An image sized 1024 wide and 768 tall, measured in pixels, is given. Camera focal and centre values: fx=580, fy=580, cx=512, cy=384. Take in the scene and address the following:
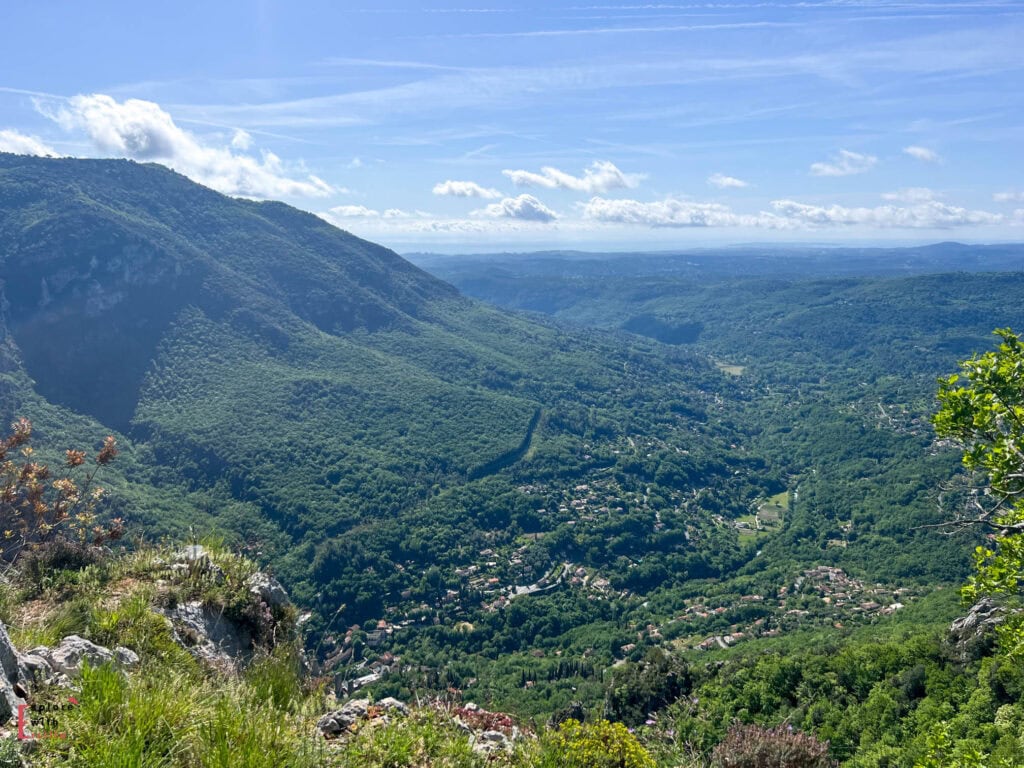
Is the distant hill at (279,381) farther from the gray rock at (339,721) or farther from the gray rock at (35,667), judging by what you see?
the gray rock at (35,667)

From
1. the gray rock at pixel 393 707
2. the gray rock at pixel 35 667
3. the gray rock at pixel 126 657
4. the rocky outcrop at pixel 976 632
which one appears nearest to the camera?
the gray rock at pixel 35 667

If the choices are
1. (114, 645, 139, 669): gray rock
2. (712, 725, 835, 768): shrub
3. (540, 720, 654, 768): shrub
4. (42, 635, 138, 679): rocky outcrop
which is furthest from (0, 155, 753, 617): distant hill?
(712, 725, 835, 768): shrub

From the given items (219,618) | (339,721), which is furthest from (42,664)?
(219,618)

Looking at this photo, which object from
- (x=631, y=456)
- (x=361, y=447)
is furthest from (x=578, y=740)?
(x=631, y=456)

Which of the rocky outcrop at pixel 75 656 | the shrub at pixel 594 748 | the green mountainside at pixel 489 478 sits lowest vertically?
the green mountainside at pixel 489 478

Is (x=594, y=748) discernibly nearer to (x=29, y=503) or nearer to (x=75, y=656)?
(x=75, y=656)

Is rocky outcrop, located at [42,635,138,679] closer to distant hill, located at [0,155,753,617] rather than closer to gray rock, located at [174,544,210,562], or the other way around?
gray rock, located at [174,544,210,562]

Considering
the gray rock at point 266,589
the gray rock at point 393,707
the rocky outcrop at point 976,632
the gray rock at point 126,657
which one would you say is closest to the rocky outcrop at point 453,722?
the gray rock at point 393,707
